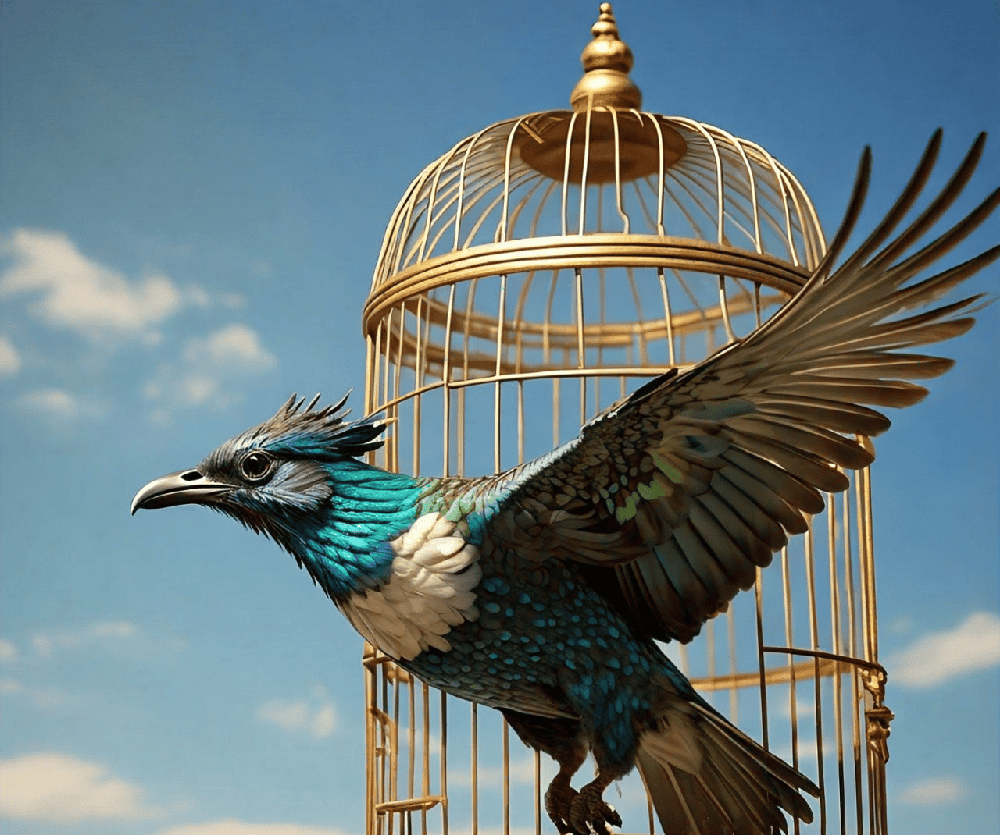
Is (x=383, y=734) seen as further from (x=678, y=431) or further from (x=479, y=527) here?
(x=678, y=431)

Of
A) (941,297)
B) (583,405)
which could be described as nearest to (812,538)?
(583,405)

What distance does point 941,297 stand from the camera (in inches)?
76.9

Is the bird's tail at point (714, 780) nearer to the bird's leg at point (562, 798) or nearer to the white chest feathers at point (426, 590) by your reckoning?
the bird's leg at point (562, 798)

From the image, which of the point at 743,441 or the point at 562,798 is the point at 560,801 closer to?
the point at 562,798

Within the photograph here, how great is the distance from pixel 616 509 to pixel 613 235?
0.65 m

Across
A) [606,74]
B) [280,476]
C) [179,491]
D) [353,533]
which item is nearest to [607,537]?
[353,533]

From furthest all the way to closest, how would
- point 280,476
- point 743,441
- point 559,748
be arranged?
1. point 559,748
2. point 280,476
3. point 743,441

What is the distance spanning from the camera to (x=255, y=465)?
224 cm

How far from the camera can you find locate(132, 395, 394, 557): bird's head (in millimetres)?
2209

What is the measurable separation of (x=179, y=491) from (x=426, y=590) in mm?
461

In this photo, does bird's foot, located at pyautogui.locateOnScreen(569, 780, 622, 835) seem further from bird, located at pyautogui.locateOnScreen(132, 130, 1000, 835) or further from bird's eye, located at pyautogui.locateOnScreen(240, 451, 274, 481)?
bird's eye, located at pyautogui.locateOnScreen(240, 451, 274, 481)

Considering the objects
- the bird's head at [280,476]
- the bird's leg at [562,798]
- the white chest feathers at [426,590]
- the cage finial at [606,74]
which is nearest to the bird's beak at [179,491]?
the bird's head at [280,476]

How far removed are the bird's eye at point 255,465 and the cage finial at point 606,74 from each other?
48.9 inches

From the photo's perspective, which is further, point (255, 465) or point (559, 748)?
point (559, 748)
